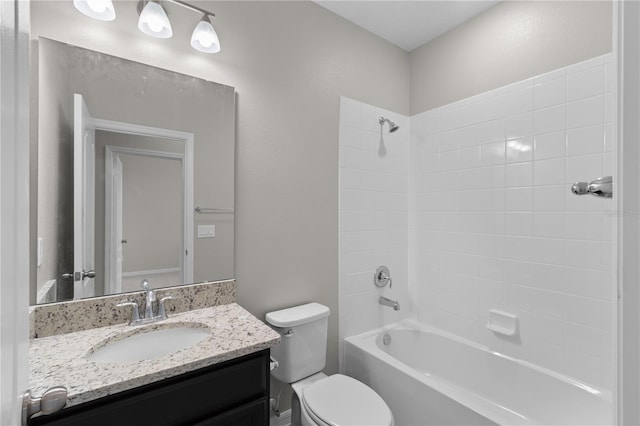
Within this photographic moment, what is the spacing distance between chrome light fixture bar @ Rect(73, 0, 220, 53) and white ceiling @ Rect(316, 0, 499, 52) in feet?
2.74

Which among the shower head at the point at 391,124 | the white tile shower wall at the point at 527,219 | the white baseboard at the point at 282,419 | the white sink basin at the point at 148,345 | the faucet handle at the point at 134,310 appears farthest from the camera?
the shower head at the point at 391,124

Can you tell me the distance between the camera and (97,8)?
1220 mm

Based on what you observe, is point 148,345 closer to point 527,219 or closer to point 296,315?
point 296,315

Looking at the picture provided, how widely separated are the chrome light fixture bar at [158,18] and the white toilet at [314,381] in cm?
143

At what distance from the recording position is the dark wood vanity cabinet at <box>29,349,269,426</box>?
851 millimetres

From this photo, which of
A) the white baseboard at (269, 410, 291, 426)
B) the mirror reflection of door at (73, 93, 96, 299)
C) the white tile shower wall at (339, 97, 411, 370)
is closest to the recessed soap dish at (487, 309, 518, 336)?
the white tile shower wall at (339, 97, 411, 370)

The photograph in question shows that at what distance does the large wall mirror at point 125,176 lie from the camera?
1184 millimetres

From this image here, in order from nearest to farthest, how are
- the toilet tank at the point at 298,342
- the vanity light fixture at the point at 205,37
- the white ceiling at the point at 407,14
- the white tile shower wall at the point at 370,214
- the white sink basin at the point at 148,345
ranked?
the white sink basin at the point at 148,345, the vanity light fixture at the point at 205,37, the toilet tank at the point at 298,342, the white ceiling at the point at 407,14, the white tile shower wall at the point at 370,214

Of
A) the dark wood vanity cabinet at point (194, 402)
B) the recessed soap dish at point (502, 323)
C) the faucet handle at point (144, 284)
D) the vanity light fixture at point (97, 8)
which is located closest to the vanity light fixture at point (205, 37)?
the vanity light fixture at point (97, 8)

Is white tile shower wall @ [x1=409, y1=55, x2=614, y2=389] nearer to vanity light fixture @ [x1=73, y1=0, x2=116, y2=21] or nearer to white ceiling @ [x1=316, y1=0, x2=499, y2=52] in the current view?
white ceiling @ [x1=316, y1=0, x2=499, y2=52]

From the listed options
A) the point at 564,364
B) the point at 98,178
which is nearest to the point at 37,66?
the point at 98,178

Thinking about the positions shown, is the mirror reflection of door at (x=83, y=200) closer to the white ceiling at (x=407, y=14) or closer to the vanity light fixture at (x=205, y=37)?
the vanity light fixture at (x=205, y=37)

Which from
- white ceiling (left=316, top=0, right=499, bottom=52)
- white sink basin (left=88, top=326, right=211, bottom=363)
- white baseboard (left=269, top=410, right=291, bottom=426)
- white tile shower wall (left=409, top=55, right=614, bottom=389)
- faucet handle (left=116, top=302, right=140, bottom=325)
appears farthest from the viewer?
white ceiling (left=316, top=0, right=499, bottom=52)

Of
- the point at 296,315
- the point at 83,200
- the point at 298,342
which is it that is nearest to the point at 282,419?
the point at 298,342
